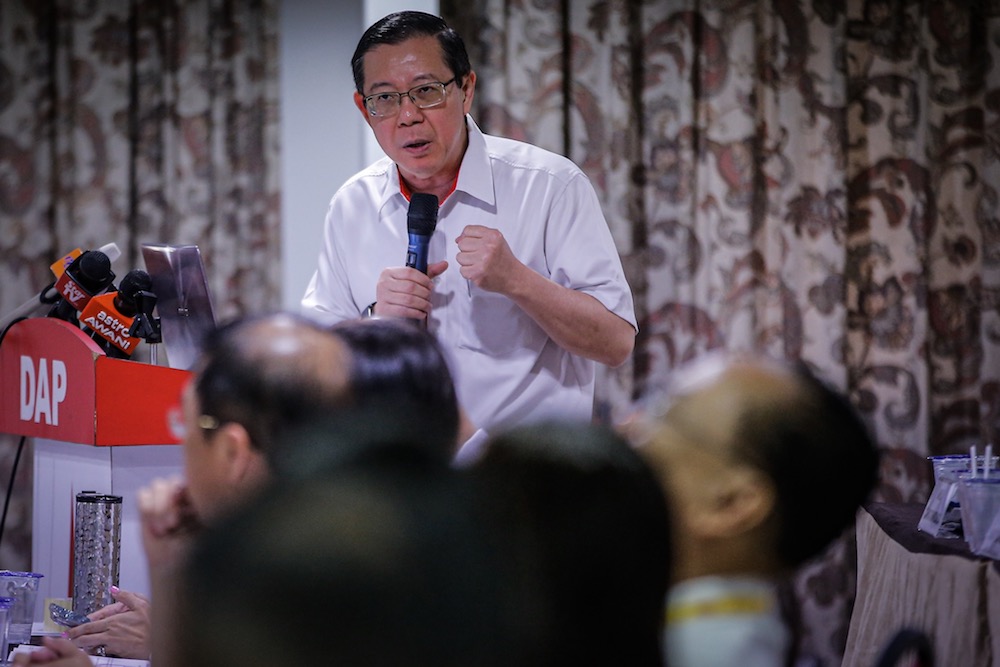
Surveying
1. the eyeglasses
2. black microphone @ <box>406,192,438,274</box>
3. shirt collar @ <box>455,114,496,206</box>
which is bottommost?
Answer: black microphone @ <box>406,192,438,274</box>

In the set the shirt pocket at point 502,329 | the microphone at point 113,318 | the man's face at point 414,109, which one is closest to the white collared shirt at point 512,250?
the shirt pocket at point 502,329

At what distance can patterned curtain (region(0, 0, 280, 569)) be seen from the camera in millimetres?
3574

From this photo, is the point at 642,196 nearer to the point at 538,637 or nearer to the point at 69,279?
the point at 69,279

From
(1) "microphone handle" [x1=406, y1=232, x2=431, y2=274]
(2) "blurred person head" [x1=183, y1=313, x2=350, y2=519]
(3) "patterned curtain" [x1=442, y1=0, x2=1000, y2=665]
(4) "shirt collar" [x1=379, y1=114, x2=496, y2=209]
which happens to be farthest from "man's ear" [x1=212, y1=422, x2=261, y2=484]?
(3) "patterned curtain" [x1=442, y1=0, x2=1000, y2=665]

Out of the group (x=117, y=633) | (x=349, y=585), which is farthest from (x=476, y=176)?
(x=349, y=585)

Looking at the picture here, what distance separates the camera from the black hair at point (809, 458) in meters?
0.70

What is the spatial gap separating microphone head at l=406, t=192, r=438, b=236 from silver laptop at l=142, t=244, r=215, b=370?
1.27 feet

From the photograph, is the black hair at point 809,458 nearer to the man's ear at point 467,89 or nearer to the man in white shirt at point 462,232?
the man in white shirt at point 462,232

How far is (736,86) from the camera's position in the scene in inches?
137

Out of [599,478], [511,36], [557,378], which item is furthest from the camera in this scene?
[511,36]

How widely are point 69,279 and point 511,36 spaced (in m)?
1.93

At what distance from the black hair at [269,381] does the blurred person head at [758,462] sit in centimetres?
24

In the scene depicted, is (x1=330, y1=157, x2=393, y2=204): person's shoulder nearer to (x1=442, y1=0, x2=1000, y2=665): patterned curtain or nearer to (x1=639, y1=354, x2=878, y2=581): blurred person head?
(x1=442, y1=0, x2=1000, y2=665): patterned curtain

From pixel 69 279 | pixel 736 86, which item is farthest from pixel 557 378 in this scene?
pixel 736 86
